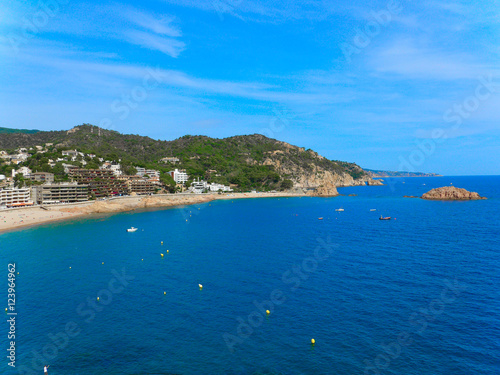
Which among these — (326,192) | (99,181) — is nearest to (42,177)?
(99,181)

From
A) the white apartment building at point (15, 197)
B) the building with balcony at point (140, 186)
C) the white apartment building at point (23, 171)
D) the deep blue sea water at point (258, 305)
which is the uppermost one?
the white apartment building at point (23, 171)

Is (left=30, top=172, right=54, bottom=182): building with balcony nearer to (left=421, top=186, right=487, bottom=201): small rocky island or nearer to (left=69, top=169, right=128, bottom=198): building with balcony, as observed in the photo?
(left=69, top=169, right=128, bottom=198): building with balcony

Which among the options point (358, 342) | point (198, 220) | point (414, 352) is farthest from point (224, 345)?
point (198, 220)

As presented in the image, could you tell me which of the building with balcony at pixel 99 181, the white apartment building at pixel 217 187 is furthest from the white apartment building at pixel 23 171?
the white apartment building at pixel 217 187

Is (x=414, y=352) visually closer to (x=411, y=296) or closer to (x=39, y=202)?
(x=411, y=296)

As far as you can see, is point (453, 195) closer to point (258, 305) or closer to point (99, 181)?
point (258, 305)

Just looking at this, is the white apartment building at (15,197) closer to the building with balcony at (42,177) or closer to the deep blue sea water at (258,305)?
the building with balcony at (42,177)

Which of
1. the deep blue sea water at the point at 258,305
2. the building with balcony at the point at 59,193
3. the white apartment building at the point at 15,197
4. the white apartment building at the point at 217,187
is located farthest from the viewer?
the white apartment building at the point at 217,187
